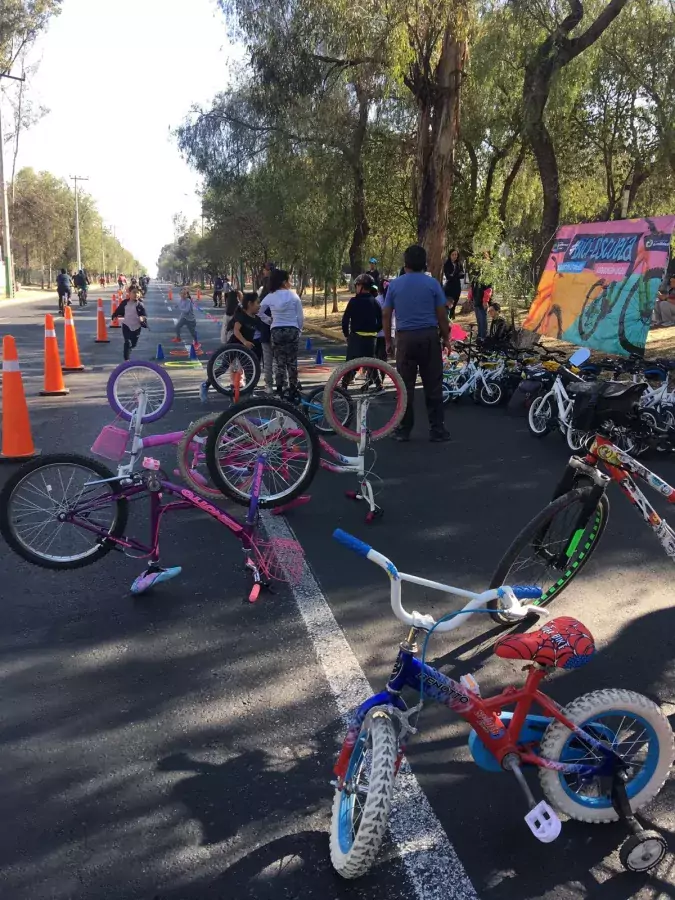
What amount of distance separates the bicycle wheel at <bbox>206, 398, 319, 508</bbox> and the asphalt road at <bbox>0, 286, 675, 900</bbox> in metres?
0.50

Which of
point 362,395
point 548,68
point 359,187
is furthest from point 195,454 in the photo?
point 359,187

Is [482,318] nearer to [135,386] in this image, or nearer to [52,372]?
[52,372]

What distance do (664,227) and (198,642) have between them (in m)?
9.85

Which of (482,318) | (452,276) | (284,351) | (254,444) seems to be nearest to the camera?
(254,444)

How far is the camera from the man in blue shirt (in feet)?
26.8

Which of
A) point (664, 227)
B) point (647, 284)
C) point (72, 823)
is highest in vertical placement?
point (664, 227)

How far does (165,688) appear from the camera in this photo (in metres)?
3.54

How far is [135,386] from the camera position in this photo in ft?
26.6

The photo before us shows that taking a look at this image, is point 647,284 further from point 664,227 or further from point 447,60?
point 447,60

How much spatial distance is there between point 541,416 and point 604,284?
4184mm

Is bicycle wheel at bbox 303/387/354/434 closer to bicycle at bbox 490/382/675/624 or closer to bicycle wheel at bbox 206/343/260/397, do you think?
bicycle wheel at bbox 206/343/260/397

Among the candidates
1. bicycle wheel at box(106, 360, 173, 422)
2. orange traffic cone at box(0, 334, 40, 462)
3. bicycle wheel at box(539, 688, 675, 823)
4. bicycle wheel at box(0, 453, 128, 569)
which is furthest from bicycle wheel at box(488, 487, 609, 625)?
orange traffic cone at box(0, 334, 40, 462)

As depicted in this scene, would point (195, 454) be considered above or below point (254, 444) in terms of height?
below

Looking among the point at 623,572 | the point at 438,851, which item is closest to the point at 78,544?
the point at 438,851
